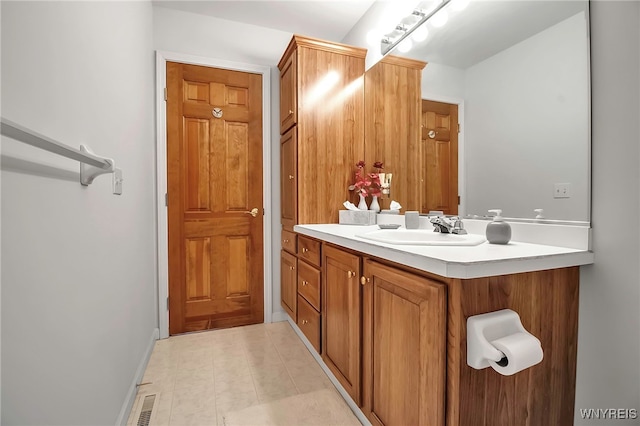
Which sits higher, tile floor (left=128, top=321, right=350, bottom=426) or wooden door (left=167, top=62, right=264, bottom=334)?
wooden door (left=167, top=62, right=264, bottom=334)

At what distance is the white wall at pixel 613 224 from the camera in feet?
3.04

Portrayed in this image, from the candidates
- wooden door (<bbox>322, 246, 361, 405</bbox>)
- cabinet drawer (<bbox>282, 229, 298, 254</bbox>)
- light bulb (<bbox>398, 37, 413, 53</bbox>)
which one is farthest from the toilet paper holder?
light bulb (<bbox>398, 37, 413, 53</bbox>)

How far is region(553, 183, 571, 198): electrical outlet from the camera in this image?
3.63 ft

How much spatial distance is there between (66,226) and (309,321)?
141cm

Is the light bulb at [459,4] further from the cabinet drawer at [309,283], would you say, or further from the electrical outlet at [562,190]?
the cabinet drawer at [309,283]

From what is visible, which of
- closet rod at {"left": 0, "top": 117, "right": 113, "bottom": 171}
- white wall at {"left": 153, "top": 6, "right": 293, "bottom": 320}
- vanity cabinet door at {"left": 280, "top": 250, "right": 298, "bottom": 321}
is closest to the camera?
closet rod at {"left": 0, "top": 117, "right": 113, "bottom": 171}

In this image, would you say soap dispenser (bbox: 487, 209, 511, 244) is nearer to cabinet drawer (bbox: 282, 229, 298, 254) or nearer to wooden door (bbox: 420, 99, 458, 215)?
wooden door (bbox: 420, 99, 458, 215)

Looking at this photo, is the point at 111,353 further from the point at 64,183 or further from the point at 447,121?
the point at 447,121

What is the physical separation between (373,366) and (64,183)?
127 cm

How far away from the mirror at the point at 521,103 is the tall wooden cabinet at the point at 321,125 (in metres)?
0.86

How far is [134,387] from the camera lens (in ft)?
5.45

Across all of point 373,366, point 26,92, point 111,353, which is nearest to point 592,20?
point 373,366

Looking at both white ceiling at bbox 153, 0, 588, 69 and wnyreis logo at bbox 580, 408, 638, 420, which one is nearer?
wnyreis logo at bbox 580, 408, 638, 420

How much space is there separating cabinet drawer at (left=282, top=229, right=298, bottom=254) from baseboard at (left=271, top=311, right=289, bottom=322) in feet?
2.04
